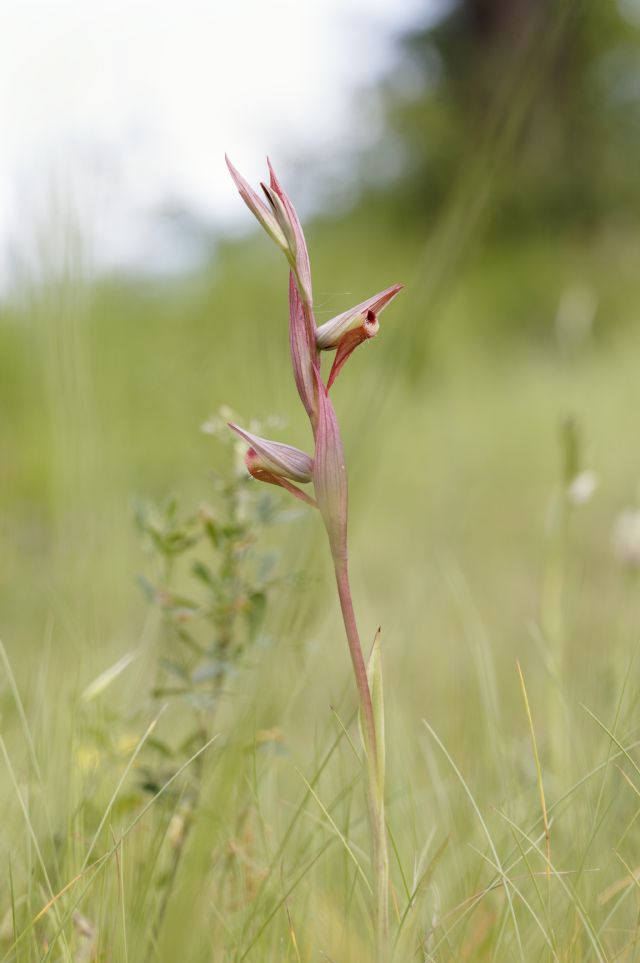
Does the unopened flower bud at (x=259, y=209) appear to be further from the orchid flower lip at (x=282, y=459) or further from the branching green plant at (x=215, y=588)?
the branching green plant at (x=215, y=588)

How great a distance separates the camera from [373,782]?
256mm

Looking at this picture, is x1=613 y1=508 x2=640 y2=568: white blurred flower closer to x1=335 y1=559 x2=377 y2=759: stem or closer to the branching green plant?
the branching green plant

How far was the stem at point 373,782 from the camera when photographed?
25 centimetres

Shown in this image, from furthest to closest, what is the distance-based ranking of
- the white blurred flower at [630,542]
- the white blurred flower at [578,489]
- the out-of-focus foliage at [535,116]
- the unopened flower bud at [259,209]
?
1. the out-of-focus foliage at [535,116]
2. the white blurred flower at [630,542]
3. the white blurred flower at [578,489]
4. the unopened flower bud at [259,209]

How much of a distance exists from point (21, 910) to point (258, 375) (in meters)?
0.30

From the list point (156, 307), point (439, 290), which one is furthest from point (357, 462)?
point (156, 307)

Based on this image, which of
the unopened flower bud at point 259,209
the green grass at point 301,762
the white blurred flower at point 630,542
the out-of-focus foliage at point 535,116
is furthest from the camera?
the out-of-focus foliage at point 535,116

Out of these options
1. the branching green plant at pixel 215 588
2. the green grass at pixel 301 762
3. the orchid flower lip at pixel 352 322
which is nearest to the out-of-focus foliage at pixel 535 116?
the green grass at pixel 301 762

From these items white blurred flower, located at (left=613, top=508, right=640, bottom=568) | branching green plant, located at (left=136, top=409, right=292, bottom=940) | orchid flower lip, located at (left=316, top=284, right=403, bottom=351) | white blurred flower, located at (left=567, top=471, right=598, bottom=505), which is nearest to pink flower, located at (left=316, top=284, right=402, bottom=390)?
orchid flower lip, located at (left=316, top=284, right=403, bottom=351)

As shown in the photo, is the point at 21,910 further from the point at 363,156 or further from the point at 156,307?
the point at 363,156

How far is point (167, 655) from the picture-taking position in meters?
0.53

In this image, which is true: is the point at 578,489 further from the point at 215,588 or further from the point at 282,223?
the point at 282,223

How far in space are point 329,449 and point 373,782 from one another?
9cm

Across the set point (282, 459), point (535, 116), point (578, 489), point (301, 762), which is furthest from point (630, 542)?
point (535, 116)
